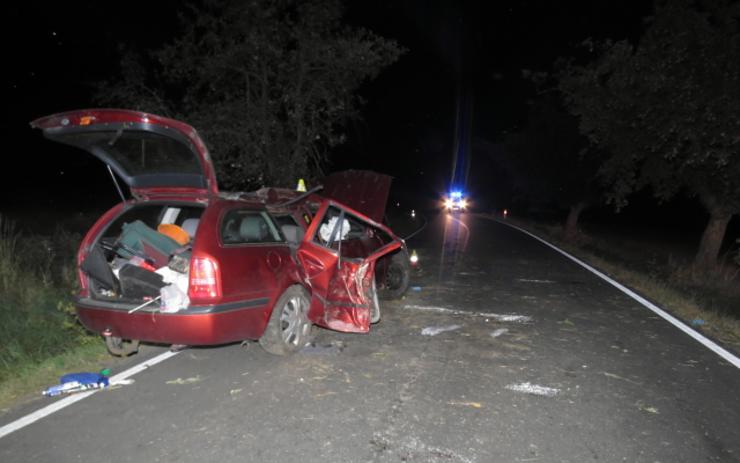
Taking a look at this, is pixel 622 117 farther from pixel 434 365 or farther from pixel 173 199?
pixel 173 199

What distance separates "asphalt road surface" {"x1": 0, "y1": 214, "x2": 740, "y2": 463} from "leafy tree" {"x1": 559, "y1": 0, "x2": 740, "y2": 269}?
6.08 meters

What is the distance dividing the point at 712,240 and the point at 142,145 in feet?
50.0

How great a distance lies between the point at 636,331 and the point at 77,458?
6.62 m

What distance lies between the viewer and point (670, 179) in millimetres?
14453

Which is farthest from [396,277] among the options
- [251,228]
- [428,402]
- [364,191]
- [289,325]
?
[428,402]

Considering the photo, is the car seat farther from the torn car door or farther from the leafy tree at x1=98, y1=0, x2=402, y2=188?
the leafy tree at x1=98, y1=0, x2=402, y2=188

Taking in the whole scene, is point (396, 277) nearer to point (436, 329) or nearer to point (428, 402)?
point (436, 329)

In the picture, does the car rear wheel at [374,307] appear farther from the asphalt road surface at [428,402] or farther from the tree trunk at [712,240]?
the tree trunk at [712,240]

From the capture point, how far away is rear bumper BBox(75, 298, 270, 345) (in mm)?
4656

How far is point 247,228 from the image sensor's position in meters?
5.52

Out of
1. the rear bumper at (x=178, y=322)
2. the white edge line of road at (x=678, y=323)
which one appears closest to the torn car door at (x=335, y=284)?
the rear bumper at (x=178, y=322)

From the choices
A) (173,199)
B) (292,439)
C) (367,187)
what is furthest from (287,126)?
(292,439)

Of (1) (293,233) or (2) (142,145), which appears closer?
(2) (142,145)

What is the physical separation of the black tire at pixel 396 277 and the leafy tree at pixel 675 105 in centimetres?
695
